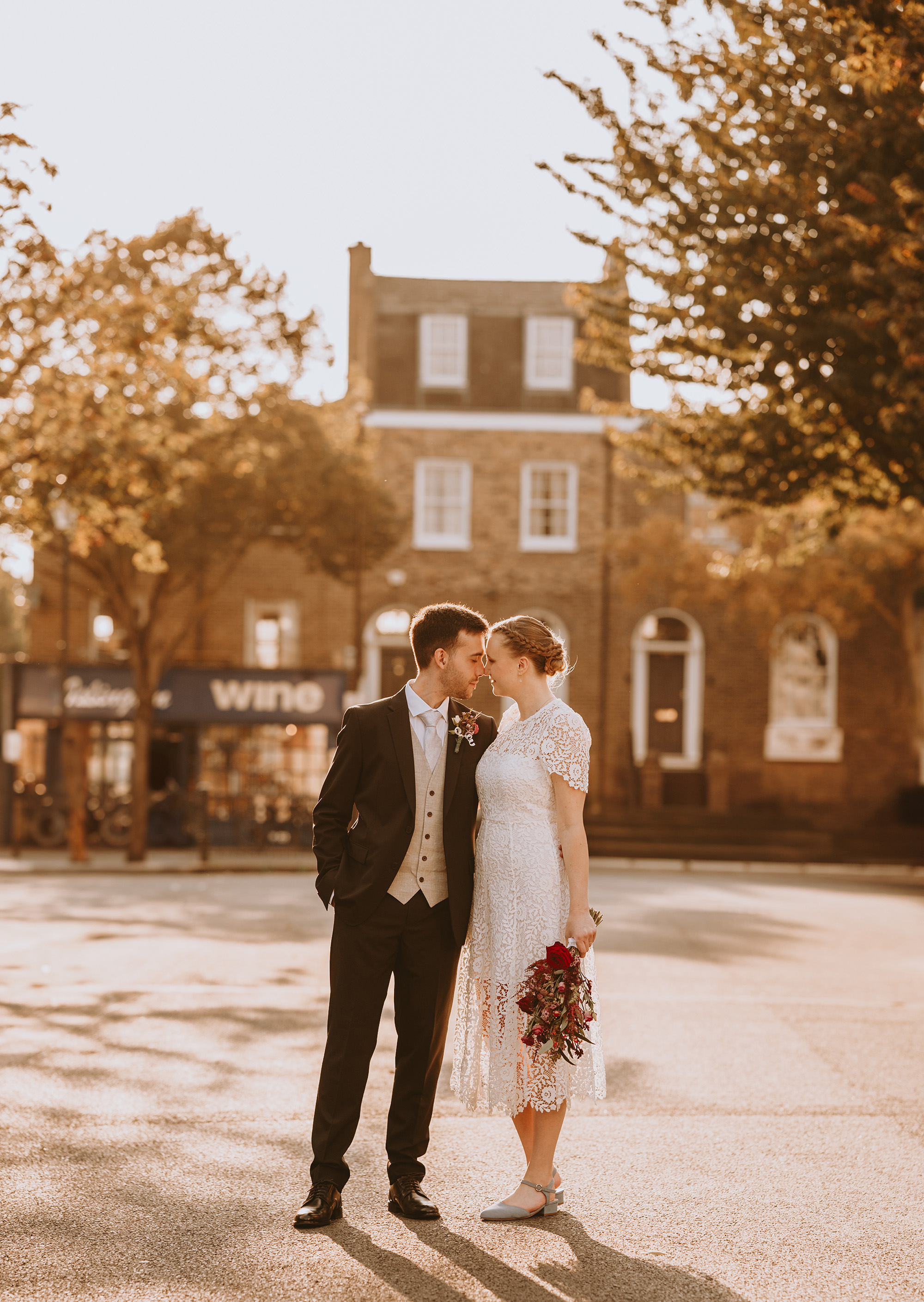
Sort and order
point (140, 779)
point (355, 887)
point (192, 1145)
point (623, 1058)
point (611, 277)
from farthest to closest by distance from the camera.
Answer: point (140, 779) → point (611, 277) → point (623, 1058) → point (192, 1145) → point (355, 887)

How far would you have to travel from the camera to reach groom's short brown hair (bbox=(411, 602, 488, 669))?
15.8 feet

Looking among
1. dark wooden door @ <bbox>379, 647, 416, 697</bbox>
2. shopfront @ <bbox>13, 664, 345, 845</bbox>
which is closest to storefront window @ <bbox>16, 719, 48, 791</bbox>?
shopfront @ <bbox>13, 664, 345, 845</bbox>

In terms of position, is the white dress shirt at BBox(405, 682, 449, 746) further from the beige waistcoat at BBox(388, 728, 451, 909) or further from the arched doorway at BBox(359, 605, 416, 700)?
the arched doorway at BBox(359, 605, 416, 700)

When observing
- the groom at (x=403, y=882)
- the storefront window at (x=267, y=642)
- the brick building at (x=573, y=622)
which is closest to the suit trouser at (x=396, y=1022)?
the groom at (x=403, y=882)

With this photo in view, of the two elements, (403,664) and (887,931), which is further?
(403,664)

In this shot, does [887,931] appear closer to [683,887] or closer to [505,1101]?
[683,887]

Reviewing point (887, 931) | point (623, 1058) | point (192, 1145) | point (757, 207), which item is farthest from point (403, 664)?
point (192, 1145)

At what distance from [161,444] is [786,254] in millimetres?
9089

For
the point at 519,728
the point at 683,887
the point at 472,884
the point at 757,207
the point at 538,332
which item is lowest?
the point at 683,887

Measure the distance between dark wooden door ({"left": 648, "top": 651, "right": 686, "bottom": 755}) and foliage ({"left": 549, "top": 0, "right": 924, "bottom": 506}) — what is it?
16846 millimetres

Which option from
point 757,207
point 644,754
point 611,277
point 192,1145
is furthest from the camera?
point 644,754

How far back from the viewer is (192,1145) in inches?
221

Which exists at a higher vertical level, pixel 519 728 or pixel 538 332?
pixel 538 332

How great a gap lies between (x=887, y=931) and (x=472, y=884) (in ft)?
35.5
